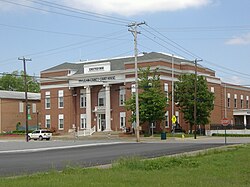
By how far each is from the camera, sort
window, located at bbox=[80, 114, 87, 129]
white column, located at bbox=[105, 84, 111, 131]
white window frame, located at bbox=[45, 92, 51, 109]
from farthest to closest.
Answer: white window frame, located at bbox=[45, 92, 51, 109]
window, located at bbox=[80, 114, 87, 129]
white column, located at bbox=[105, 84, 111, 131]

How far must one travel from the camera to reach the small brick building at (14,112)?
89.1m

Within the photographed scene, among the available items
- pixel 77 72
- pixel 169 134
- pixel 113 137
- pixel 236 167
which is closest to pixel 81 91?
pixel 77 72

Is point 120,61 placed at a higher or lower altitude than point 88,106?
higher

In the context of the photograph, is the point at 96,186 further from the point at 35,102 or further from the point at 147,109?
the point at 35,102

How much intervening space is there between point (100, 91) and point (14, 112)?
75.6 feet

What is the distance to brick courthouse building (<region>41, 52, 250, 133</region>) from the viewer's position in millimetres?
71688

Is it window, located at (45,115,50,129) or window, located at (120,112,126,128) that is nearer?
window, located at (120,112,126,128)

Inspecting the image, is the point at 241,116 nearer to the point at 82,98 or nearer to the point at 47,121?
the point at 82,98

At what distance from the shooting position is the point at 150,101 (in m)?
63.5

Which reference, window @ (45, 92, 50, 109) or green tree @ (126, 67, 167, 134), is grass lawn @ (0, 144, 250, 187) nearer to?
green tree @ (126, 67, 167, 134)

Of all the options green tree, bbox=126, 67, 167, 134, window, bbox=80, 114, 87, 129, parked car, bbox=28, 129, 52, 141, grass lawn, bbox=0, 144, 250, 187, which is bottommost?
parked car, bbox=28, 129, 52, 141

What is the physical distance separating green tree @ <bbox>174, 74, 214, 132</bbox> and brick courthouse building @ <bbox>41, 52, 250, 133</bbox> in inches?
107

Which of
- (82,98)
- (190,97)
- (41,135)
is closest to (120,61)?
(82,98)

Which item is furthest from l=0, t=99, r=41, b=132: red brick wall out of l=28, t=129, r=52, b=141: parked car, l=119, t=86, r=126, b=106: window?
l=119, t=86, r=126, b=106: window
